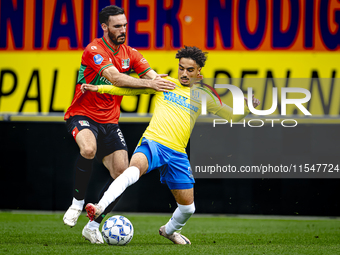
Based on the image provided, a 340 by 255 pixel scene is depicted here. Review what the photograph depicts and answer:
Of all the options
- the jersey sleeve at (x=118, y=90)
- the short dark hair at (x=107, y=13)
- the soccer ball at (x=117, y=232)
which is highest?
the short dark hair at (x=107, y=13)

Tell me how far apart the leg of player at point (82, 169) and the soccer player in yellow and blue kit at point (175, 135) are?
1.70 ft

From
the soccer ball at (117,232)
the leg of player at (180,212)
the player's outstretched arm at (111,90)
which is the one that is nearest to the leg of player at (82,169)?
the soccer ball at (117,232)

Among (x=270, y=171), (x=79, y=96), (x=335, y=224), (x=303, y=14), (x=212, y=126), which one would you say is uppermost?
(x=303, y=14)

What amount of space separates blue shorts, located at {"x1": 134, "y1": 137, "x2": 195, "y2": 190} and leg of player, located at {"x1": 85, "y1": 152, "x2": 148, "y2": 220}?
0.24 feet

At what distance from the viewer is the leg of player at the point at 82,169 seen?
4.73 meters

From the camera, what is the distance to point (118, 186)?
3.93 m

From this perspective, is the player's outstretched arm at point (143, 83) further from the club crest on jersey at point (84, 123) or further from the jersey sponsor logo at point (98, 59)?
the club crest on jersey at point (84, 123)

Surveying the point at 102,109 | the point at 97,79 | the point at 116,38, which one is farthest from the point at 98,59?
the point at 102,109

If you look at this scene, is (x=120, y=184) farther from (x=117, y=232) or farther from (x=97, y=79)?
(x=97, y=79)

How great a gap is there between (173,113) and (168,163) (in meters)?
0.45

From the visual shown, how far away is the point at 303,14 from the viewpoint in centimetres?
820

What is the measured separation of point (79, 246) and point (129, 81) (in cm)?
150

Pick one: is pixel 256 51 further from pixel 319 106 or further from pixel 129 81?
pixel 129 81

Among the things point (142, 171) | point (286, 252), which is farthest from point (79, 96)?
point (286, 252)
